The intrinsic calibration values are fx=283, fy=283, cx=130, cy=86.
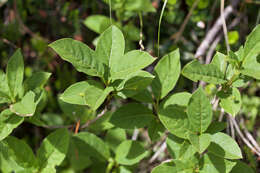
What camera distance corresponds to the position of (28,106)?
116 centimetres

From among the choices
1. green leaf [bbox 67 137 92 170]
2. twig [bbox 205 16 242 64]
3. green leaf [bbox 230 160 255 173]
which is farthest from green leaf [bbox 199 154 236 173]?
twig [bbox 205 16 242 64]

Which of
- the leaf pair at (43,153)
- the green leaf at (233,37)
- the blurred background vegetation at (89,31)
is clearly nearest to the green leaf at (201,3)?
the blurred background vegetation at (89,31)

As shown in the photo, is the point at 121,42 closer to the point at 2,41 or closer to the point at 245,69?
the point at 245,69

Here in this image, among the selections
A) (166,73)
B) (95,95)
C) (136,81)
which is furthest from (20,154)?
(166,73)

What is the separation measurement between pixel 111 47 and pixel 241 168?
2.60 feet

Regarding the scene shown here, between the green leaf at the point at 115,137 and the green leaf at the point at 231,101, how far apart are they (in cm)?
64

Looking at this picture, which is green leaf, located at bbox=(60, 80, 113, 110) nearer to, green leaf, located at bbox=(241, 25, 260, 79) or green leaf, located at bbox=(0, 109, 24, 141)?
green leaf, located at bbox=(0, 109, 24, 141)

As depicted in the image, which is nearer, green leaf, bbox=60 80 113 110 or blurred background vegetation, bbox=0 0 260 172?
green leaf, bbox=60 80 113 110

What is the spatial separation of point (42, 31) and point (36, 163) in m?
1.35

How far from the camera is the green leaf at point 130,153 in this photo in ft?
4.58

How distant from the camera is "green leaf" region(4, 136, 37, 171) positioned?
129 cm

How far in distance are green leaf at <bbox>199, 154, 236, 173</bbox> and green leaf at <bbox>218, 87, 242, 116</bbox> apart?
0.22m

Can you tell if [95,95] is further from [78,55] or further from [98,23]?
[98,23]

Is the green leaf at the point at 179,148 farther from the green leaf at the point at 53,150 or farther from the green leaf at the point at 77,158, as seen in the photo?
the green leaf at the point at 77,158
